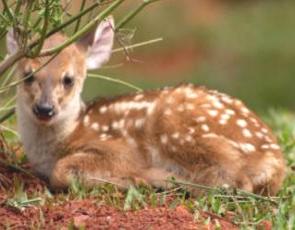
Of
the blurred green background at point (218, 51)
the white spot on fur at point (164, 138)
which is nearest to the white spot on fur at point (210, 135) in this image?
the white spot on fur at point (164, 138)

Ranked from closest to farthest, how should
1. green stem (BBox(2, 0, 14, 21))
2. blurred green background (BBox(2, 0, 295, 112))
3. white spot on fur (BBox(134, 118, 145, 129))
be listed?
1. green stem (BBox(2, 0, 14, 21))
2. white spot on fur (BBox(134, 118, 145, 129))
3. blurred green background (BBox(2, 0, 295, 112))

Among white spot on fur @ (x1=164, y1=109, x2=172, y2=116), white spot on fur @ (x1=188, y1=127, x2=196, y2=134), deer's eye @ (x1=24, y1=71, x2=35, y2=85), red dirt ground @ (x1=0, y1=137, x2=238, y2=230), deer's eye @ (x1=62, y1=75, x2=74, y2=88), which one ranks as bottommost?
red dirt ground @ (x1=0, y1=137, x2=238, y2=230)

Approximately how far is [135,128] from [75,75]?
496 millimetres

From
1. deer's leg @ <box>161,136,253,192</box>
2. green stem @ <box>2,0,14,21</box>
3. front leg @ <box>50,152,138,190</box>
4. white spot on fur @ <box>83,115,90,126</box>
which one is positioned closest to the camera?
green stem @ <box>2,0,14,21</box>

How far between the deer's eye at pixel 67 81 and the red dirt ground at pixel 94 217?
1.03 m

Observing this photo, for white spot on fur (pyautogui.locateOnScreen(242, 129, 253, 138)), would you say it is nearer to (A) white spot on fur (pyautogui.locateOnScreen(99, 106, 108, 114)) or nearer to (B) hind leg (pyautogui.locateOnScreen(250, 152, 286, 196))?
(B) hind leg (pyautogui.locateOnScreen(250, 152, 286, 196))

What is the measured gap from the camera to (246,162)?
7340mm

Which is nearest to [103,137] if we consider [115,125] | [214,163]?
[115,125]

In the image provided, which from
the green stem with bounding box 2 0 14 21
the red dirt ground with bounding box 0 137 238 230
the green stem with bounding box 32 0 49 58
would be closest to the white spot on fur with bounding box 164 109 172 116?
the red dirt ground with bounding box 0 137 238 230

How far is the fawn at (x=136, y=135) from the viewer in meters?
7.36

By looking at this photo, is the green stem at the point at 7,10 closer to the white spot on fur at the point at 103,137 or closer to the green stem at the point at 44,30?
the green stem at the point at 44,30

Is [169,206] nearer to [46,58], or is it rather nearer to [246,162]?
[246,162]

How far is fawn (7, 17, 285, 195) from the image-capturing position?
7359mm

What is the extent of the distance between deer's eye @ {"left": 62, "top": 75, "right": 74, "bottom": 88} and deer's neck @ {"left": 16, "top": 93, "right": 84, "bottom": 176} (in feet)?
0.48
